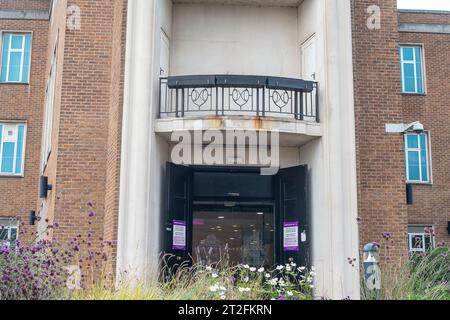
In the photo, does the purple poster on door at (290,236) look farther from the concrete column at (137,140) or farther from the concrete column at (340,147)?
the concrete column at (137,140)

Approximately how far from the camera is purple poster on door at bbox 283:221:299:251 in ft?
42.1

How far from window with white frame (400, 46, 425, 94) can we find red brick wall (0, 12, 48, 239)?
13.4 meters

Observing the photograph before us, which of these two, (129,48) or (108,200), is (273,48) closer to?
(129,48)

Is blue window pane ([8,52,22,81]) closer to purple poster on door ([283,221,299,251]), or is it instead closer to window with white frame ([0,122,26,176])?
window with white frame ([0,122,26,176])

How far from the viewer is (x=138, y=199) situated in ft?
37.8

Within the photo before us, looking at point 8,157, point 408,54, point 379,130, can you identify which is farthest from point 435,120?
point 8,157

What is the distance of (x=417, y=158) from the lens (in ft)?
72.7

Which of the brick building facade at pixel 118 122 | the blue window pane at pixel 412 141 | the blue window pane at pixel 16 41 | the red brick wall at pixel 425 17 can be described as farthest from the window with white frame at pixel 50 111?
the red brick wall at pixel 425 17

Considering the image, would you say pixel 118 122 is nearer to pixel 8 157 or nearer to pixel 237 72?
pixel 237 72

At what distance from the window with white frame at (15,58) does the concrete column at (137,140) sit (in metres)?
12.0

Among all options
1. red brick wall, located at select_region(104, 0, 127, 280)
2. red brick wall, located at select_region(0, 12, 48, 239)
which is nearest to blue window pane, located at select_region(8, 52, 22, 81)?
red brick wall, located at select_region(0, 12, 48, 239)

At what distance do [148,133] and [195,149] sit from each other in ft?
4.48

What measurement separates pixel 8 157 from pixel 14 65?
3.59 m

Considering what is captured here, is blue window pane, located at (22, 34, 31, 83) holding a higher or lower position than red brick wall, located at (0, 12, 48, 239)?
higher
